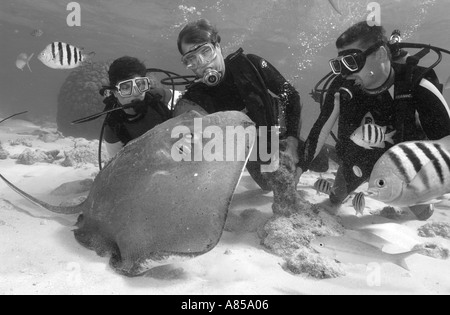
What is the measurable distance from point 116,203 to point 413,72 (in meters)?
3.81

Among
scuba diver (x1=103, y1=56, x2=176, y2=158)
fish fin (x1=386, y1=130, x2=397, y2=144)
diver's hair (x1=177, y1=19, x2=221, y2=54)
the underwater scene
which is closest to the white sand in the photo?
the underwater scene

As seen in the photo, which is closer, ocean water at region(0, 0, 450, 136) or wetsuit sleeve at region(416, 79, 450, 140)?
wetsuit sleeve at region(416, 79, 450, 140)

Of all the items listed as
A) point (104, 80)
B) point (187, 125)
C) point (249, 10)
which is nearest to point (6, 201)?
point (187, 125)

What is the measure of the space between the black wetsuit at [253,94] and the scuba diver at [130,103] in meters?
0.60

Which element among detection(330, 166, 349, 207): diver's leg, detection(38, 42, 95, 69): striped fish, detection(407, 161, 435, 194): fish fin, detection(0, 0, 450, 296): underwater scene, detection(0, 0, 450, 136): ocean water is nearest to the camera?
detection(407, 161, 435, 194): fish fin

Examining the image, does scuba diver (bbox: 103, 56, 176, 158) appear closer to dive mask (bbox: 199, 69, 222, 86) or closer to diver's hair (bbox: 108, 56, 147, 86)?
diver's hair (bbox: 108, 56, 147, 86)

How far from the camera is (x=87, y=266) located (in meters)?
2.52

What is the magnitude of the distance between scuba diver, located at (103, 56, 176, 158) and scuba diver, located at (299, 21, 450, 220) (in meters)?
2.50

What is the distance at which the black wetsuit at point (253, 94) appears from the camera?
13.5ft

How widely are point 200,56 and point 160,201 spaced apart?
2.48 m

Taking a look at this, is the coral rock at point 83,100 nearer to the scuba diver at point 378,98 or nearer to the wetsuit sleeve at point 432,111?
the scuba diver at point 378,98

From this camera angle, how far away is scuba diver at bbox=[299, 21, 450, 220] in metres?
3.47

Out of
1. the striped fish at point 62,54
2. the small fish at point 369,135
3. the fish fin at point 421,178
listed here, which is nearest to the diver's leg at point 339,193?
the small fish at point 369,135
